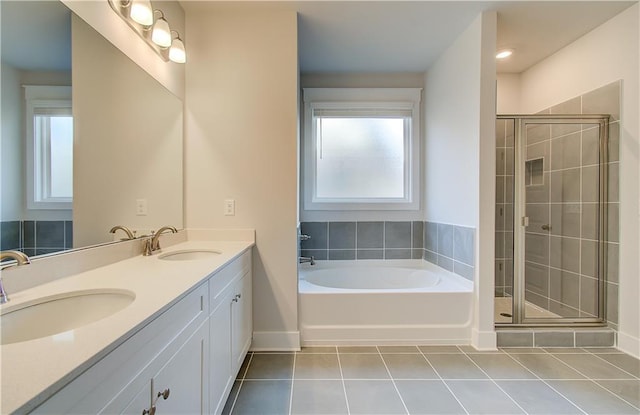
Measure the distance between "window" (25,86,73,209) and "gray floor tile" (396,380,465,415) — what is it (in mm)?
1917

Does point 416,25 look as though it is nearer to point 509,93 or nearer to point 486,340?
point 509,93

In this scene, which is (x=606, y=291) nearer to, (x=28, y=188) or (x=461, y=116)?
(x=461, y=116)

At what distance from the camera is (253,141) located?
211 centimetres

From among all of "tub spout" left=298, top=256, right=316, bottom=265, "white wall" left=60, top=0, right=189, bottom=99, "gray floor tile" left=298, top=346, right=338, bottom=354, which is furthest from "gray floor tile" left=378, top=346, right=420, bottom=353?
"white wall" left=60, top=0, right=189, bottom=99

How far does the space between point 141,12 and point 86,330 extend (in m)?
1.68

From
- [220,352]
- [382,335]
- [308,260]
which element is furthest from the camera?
[308,260]

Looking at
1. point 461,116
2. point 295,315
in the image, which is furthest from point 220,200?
point 461,116

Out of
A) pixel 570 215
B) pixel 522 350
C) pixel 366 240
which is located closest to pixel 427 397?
pixel 522 350

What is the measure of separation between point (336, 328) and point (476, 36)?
2479 mm

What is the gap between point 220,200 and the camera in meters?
2.12

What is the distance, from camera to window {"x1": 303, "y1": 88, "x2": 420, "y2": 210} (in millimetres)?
3061

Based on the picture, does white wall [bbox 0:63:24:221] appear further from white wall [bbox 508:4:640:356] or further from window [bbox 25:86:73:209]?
white wall [bbox 508:4:640:356]

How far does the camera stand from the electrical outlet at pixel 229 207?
2.12m

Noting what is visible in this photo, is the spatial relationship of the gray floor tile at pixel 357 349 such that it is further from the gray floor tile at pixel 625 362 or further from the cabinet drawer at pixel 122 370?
the gray floor tile at pixel 625 362
